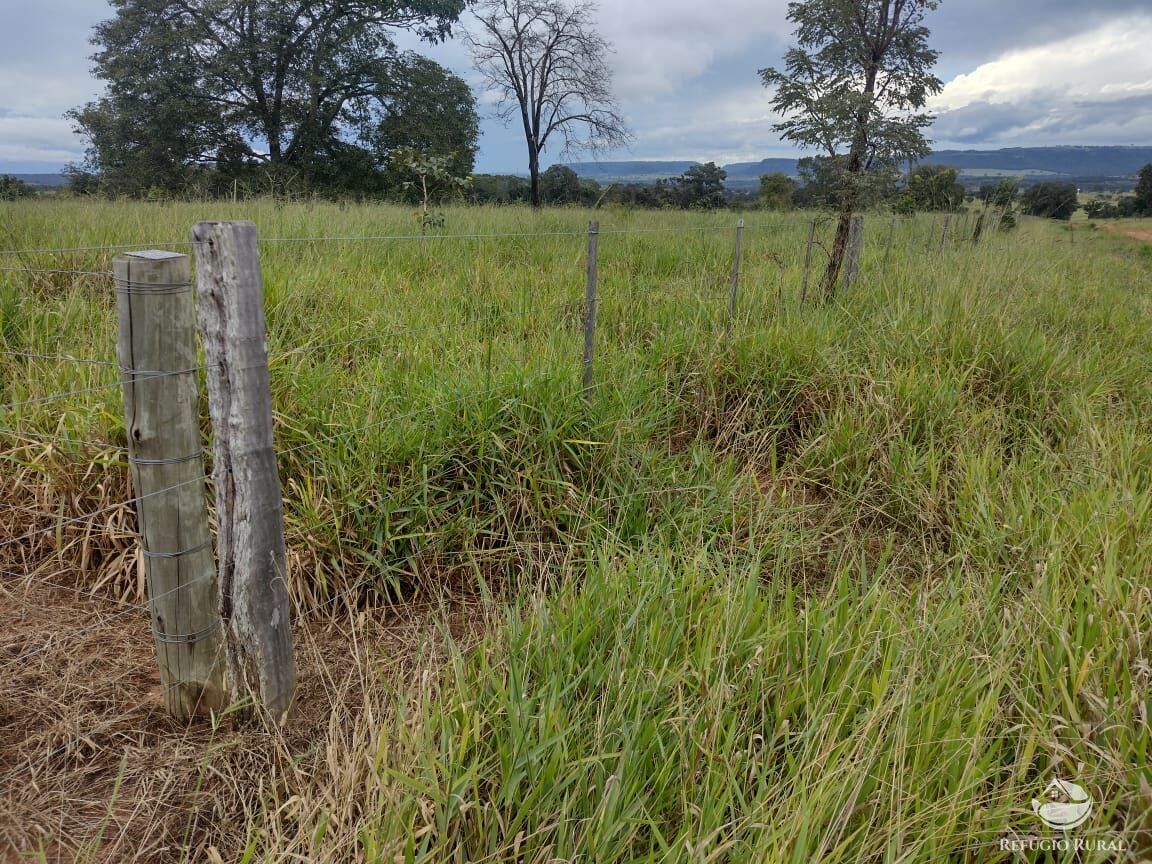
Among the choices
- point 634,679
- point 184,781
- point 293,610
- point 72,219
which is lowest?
point 184,781

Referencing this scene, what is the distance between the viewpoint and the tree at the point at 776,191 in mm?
19161

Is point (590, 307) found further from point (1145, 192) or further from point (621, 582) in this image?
point (1145, 192)

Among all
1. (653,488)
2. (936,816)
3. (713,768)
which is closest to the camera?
(936,816)

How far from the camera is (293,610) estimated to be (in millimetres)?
2775

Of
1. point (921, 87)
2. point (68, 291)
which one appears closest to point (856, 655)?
point (68, 291)

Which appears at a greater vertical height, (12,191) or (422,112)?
(422,112)

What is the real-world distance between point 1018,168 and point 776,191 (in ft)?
55.9

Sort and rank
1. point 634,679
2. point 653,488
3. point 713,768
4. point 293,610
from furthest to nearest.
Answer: point 653,488 < point 293,610 < point 634,679 < point 713,768

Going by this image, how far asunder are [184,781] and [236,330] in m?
1.31

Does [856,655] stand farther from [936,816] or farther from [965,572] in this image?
[965,572]

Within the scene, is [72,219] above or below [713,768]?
above

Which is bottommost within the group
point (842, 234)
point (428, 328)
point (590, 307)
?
point (428, 328)

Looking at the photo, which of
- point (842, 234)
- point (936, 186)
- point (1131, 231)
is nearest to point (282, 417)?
point (842, 234)

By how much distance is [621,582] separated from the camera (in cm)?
232
